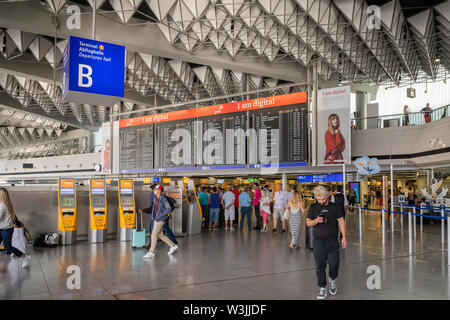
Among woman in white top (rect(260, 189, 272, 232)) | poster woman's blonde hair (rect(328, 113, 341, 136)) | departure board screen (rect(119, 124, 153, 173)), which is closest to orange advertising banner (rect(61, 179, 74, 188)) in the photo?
woman in white top (rect(260, 189, 272, 232))

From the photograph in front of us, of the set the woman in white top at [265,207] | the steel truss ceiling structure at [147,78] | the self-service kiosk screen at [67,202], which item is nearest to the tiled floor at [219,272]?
the self-service kiosk screen at [67,202]

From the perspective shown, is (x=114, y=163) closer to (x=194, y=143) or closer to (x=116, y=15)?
(x=194, y=143)

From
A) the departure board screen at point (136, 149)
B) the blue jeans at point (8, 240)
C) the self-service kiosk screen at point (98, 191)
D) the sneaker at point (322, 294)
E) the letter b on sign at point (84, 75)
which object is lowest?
the sneaker at point (322, 294)

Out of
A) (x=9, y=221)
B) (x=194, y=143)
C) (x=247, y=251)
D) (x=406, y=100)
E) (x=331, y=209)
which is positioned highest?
(x=406, y=100)

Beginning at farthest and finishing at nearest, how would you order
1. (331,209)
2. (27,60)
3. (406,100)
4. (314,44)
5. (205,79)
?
(406,100)
(205,79)
(27,60)
(314,44)
(331,209)

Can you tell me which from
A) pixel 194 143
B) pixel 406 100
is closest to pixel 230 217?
pixel 194 143

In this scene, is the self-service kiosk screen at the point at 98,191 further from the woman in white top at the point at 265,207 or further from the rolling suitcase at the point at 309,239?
the rolling suitcase at the point at 309,239

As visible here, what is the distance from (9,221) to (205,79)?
1710 centimetres

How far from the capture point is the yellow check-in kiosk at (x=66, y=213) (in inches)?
351

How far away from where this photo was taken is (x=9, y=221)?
6293 mm

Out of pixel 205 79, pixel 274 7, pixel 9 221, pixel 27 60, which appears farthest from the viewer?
pixel 205 79

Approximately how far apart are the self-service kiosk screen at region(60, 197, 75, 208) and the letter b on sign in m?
3.01

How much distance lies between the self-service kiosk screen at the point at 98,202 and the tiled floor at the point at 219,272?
105cm

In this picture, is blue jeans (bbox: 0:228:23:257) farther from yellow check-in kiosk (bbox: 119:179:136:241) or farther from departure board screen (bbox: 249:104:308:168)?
departure board screen (bbox: 249:104:308:168)
